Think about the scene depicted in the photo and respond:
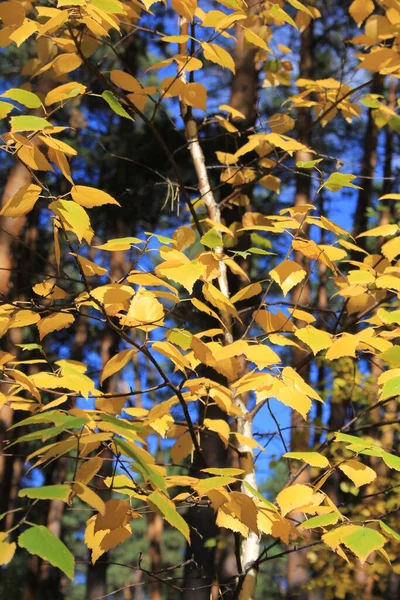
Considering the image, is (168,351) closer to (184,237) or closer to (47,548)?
(47,548)

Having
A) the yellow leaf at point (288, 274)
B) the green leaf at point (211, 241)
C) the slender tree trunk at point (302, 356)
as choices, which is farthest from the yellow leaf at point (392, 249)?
the slender tree trunk at point (302, 356)

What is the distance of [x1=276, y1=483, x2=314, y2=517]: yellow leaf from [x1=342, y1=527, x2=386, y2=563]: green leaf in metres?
0.21

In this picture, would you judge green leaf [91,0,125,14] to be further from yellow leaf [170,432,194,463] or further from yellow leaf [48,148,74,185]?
yellow leaf [170,432,194,463]

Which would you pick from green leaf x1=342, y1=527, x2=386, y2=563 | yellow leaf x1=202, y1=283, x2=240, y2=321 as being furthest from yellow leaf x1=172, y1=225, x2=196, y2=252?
green leaf x1=342, y1=527, x2=386, y2=563

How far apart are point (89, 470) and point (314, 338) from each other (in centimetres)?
62

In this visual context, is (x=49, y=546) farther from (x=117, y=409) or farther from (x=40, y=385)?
(x=117, y=409)

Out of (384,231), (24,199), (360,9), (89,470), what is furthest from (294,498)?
(360,9)

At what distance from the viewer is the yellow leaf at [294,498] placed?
127 cm

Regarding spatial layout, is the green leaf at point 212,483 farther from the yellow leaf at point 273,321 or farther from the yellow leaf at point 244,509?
the yellow leaf at point 273,321

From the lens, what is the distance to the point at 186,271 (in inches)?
51.4

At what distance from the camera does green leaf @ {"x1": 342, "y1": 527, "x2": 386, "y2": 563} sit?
99 centimetres

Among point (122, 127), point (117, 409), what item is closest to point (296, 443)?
point (117, 409)

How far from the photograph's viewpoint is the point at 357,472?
132cm

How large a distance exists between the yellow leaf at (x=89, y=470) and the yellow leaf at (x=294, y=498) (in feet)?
1.35
